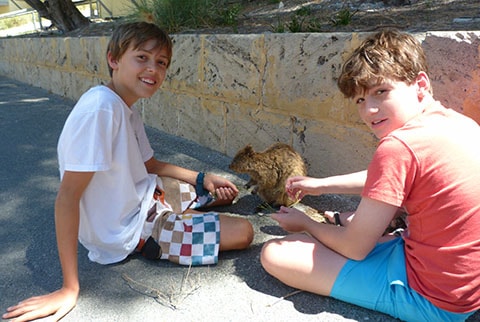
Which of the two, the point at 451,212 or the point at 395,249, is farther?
the point at 395,249

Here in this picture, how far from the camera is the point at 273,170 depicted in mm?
2820

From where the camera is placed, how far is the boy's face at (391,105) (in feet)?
5.50

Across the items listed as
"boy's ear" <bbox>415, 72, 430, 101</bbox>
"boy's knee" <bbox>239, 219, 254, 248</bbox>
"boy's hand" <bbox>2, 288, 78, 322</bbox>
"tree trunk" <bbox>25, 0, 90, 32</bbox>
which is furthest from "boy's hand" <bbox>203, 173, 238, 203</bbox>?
"tree trunk" <bbox>25, 0, 90, 32</bbox>

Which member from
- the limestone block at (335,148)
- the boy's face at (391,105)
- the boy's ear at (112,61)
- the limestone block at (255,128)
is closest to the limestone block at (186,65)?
the limestone block at (255,128)

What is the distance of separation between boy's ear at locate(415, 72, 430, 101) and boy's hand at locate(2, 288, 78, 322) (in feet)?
5.83

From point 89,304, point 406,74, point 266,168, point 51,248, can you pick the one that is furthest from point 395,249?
point 51,248

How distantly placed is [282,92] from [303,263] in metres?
1.81

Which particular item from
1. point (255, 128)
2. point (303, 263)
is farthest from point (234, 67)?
point (303, 263)

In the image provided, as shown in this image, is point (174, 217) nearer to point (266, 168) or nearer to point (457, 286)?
point (266, 168)

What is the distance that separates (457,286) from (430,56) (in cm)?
137

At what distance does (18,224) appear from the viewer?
9.10 feet

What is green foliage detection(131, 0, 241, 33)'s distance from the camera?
517cm

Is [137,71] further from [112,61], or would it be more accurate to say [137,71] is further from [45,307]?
[45,307]

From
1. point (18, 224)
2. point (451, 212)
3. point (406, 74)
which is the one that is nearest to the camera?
point (451, 212)
